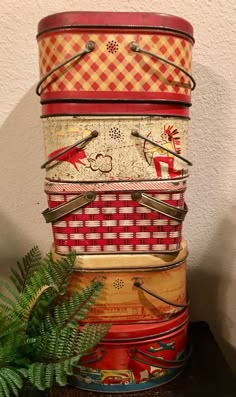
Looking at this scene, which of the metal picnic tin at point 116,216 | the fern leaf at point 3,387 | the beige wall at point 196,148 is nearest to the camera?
the fern leaf at point 3,387

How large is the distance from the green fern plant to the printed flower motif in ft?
0.51

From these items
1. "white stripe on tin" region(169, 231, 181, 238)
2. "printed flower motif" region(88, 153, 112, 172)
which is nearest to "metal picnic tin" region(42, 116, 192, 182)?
"printed flower motif" region(88, 153, 112, 172)

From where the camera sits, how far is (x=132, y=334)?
71cm

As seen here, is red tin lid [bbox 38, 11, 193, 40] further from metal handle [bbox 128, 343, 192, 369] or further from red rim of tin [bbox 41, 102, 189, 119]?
metal handle [bbox 128, 343, 192, 369]

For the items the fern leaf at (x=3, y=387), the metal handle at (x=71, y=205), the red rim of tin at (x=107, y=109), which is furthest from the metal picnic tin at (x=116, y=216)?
the fern leaf at (x=3, y=387)

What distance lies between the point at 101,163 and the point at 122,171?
0.04 meters

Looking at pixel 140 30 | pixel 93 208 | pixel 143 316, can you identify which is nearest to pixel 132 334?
pixel 143 316

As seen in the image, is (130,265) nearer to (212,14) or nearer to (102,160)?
(102,160)

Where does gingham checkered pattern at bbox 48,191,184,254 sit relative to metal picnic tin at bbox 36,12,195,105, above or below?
below

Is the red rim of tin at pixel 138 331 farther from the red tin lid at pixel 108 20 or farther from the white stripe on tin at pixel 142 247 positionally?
the red tin lid at pixel 108 20

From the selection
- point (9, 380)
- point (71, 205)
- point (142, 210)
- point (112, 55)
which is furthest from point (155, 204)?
point (9, 380)

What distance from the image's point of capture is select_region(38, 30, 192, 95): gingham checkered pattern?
0.61 meters

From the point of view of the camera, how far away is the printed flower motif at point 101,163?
25.7 inches

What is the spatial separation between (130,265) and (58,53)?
1.22 feet
